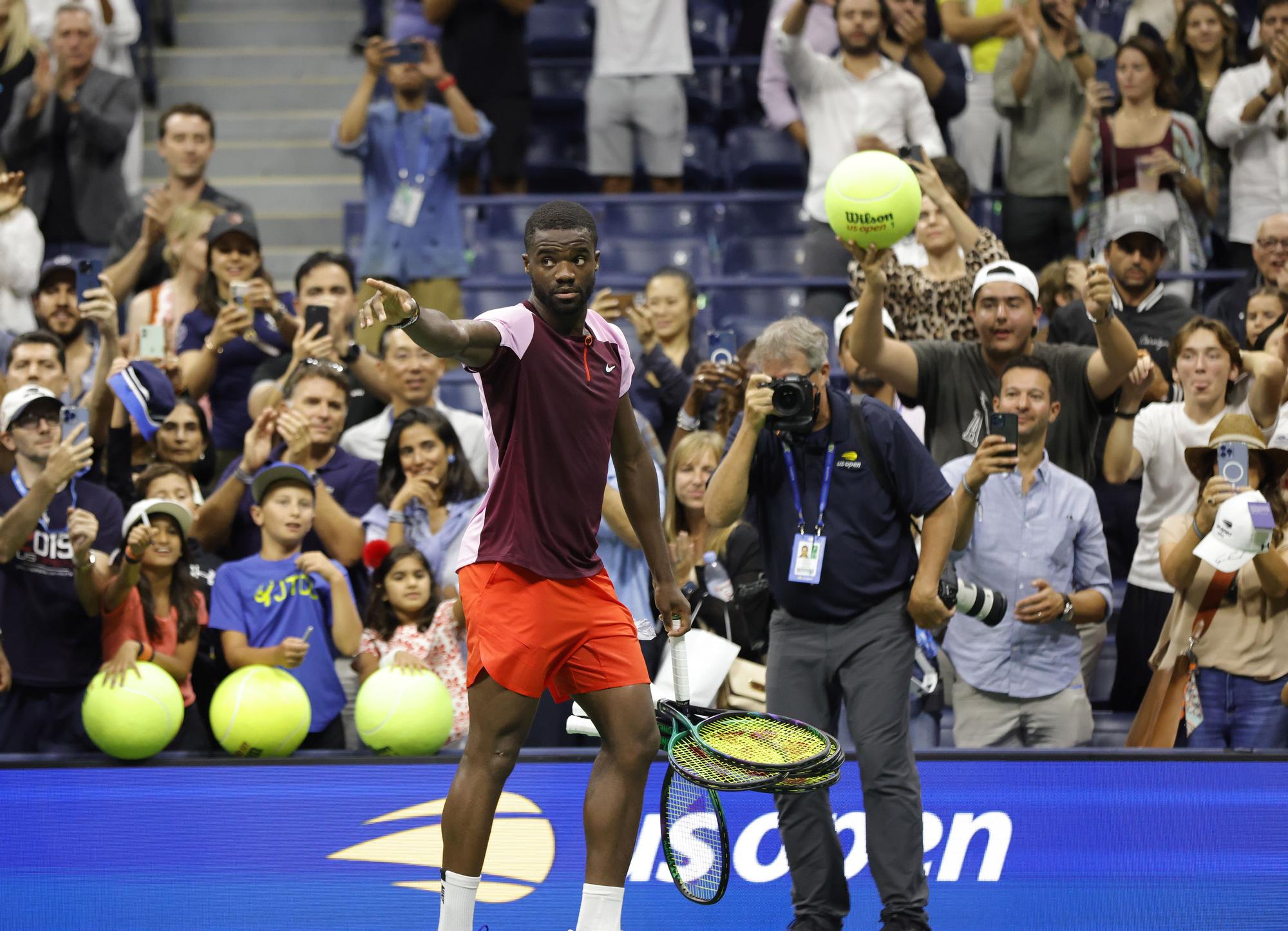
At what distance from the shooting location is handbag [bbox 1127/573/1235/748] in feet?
21.2

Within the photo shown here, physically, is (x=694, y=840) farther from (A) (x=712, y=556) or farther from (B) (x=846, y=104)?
(B) (x=846, y=104)

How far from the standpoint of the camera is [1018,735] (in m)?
6.54

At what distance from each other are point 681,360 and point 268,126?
17.4ft

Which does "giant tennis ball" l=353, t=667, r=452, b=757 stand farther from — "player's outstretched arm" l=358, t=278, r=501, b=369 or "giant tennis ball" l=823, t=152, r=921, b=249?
"giant tennis ball" l=823, t=152, r=921, b=249

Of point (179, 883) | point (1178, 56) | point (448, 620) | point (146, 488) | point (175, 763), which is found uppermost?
point (1178, 56)

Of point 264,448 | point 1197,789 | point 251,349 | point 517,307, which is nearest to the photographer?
point 517,307

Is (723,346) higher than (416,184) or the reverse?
the reverse

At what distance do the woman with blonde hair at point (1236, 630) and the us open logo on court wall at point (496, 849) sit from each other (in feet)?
8.16

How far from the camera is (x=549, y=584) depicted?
457 centimetres

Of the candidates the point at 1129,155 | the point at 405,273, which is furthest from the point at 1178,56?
the point at 405,273

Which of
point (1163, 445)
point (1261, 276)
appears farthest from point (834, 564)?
point (1261, 276)

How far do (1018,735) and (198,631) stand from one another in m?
3.24

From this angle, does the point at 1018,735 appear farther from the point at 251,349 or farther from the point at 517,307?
the point at 251,349

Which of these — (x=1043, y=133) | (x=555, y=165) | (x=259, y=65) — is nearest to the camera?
(x=1043, y=133)
